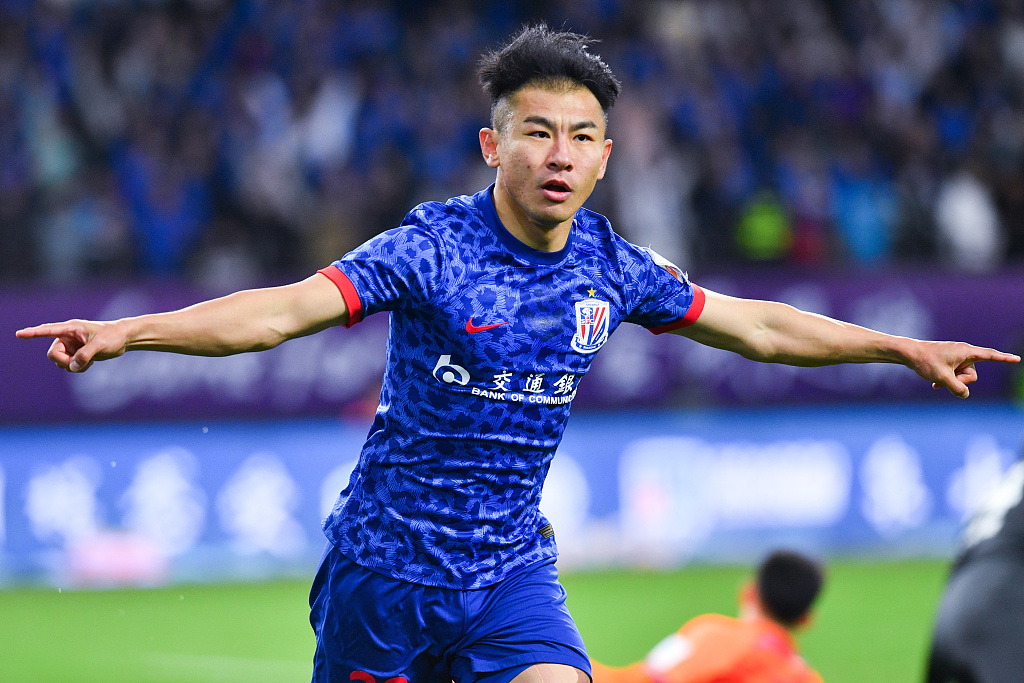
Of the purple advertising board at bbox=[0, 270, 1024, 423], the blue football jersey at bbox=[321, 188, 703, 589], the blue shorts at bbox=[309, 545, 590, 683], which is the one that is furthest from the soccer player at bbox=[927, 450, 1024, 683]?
the purple advertising board at bbox=[0, 270, 1024, 423]

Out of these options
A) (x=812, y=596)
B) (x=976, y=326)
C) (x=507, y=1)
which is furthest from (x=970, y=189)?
(x=812, y=596)

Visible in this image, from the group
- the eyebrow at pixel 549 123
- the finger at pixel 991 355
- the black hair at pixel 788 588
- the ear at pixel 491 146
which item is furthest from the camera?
the black hair at pixel 788 588

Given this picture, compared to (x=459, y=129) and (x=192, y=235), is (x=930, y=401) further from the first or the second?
(x=192, y=235)

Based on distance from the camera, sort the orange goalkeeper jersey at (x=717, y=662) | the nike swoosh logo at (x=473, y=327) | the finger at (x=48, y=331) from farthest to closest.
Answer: the orange goalkeeper jersey at (x=717, y=662), the nike swoosh logo at (x=473, y=327), the finger at (x=48, y=331)

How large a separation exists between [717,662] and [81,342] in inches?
112

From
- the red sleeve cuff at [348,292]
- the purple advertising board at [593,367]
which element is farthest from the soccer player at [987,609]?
the purple advertising board at [593,367]

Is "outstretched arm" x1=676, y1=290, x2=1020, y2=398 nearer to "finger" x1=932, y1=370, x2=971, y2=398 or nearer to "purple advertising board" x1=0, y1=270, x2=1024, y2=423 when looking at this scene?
"finger" x1=932, y1=370, x2=971, y2=398

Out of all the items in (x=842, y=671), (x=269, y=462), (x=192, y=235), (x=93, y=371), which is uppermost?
(x=192, y=235)

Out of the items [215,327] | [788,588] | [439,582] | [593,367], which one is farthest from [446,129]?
[215,327]

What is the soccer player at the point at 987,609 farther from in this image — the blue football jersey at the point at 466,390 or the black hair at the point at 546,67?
the black hair at the point at 546,67

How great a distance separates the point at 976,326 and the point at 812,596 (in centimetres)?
893

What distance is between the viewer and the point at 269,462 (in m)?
11.4

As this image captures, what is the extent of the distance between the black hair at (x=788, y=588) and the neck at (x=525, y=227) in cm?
235

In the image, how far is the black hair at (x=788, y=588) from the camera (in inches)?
227
